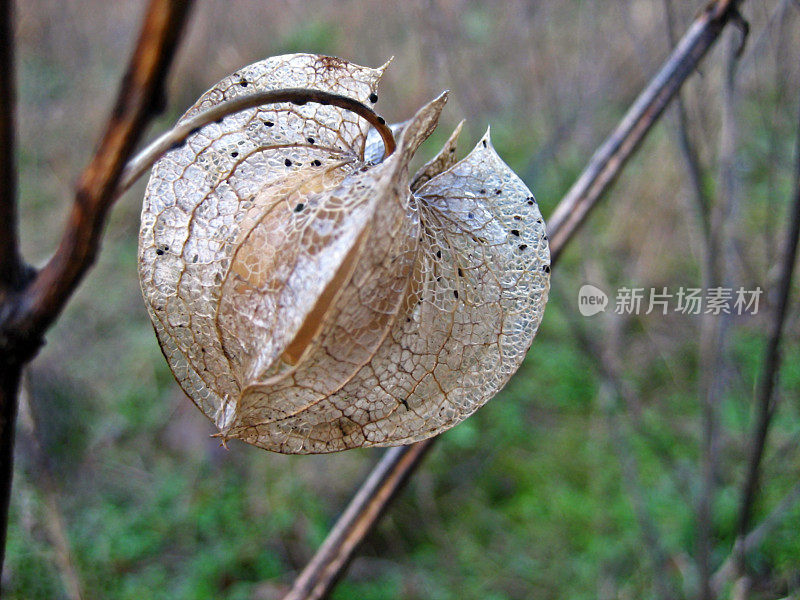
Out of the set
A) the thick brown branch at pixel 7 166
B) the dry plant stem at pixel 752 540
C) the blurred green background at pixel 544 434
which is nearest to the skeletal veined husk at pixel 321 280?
the thick brown branch at pixel 7 166

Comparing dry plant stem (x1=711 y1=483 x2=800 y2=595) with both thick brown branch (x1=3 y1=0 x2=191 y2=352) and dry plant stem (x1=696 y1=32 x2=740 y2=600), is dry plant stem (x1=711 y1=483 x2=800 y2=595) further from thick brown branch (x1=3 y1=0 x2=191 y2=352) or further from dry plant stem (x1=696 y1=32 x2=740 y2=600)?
thick brown branch (x1=3 y1=0 x2=191 y2=352)

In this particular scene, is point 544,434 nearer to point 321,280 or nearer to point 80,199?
point 321,280

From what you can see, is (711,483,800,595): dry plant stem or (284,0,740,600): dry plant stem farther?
(711,483,800,595): dry plant stem

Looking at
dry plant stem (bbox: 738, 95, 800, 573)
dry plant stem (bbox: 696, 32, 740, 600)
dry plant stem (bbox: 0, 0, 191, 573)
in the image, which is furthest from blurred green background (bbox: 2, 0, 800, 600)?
dry plant stem (bbox: 0, 0, 191, 573)

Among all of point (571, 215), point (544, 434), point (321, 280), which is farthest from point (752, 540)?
point (321, 280)

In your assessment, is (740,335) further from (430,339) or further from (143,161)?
(143,161)

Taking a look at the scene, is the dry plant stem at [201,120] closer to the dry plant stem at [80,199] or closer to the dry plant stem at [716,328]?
the dry plant stem at [80,199]
